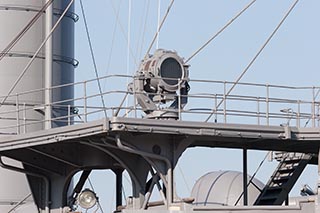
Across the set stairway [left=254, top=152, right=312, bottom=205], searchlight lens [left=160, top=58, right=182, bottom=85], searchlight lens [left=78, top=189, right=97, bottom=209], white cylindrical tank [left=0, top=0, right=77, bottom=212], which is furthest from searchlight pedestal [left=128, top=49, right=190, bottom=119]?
white cylindrical tank [left=0, top=0, right=77, bottom=212]

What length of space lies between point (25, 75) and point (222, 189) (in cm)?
935

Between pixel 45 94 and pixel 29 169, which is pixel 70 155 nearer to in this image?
pixel 29 169

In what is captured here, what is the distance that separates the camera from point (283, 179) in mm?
39094

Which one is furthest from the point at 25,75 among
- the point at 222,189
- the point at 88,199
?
the point at 222,189

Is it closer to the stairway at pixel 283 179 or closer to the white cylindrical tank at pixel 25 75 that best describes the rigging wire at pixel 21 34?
the white cylindrical tank at pixel 25 75

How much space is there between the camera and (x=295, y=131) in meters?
33.8

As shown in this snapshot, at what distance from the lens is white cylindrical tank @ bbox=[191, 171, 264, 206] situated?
39812mm

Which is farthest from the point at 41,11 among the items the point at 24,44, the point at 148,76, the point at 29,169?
the point at 148,76

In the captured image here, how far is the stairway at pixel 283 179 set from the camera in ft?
127

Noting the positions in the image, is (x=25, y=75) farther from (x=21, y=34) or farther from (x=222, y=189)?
(x=222, y=189)

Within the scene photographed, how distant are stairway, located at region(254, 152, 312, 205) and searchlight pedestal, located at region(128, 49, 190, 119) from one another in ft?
24.6

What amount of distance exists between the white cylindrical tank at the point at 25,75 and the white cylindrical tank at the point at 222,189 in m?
6.17

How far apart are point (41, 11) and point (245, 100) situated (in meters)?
12.3

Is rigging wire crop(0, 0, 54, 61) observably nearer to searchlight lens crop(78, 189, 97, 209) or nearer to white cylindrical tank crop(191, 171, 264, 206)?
searchlight lens crop(78, 189, 97, 209)
